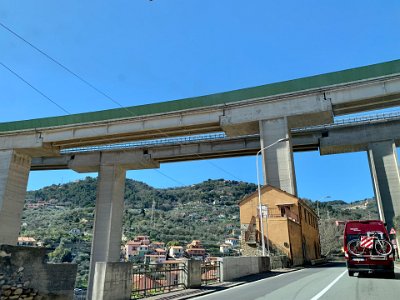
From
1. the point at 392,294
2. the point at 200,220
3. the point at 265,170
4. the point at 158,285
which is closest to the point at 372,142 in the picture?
the point at 265,170

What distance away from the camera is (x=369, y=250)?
53.2 ft

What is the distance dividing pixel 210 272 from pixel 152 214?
117 metres

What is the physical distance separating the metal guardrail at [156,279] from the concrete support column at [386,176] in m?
33.1

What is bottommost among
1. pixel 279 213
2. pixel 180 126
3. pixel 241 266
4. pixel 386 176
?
pixel 241 266

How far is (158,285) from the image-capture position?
12.5 metres

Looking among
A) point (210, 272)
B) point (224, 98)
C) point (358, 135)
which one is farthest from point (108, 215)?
point (358, 135)

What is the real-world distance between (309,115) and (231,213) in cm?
11526

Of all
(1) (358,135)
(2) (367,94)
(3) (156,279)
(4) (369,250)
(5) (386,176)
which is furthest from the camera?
(1) (358,135)

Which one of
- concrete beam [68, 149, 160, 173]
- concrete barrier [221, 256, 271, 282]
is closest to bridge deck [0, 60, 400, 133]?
concrete beam [68, 149, 160, 173]

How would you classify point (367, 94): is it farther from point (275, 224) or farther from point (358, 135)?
point (275, 224)

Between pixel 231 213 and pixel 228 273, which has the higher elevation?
pixel 231 213

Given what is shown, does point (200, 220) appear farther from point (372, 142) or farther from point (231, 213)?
point (372, 142)

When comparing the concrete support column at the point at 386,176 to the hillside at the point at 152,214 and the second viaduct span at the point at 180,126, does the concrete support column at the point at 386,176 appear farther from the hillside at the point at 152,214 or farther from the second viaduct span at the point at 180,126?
the hillside at the point at 152,214

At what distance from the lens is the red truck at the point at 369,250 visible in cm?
1591
